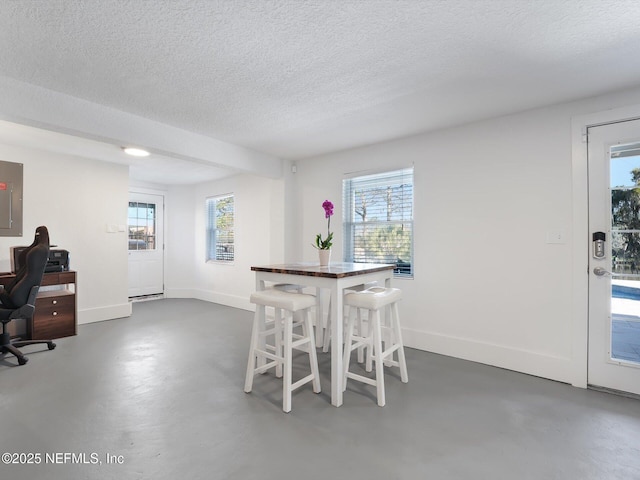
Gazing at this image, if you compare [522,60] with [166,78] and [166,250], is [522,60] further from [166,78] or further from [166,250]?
[166,250]

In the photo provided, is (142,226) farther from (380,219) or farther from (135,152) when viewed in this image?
(380,219)

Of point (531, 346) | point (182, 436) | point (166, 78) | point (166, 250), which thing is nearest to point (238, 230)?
point (166, 250)

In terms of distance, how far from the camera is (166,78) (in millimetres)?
2285

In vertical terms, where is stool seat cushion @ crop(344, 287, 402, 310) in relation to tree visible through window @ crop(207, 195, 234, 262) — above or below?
below

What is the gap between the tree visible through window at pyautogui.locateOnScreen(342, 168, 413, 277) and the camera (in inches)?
143

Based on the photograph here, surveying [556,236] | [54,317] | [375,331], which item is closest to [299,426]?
[375,331]

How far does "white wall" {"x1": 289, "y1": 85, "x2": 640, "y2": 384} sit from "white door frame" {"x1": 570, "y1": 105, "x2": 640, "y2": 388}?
2 cm

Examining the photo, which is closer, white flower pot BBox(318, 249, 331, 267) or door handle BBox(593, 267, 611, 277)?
door handle BBox(593, 267, 611, 277)

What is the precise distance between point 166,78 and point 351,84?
4.55 ft

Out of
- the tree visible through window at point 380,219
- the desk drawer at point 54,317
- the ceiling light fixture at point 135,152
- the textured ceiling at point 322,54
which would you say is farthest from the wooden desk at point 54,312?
the tree visible through window at point 380,219

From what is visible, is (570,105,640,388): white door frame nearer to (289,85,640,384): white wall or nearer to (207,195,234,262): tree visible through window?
(289,85,640,384): white wall

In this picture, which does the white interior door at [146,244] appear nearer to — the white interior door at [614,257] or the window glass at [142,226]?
the window glass at [142,226]

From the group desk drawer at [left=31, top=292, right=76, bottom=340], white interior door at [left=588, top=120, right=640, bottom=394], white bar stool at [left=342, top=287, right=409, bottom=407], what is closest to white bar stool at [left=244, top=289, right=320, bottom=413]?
white bar stool at [left=342, top=287, right=409, bottom=407]

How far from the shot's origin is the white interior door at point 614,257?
240 centimetres
